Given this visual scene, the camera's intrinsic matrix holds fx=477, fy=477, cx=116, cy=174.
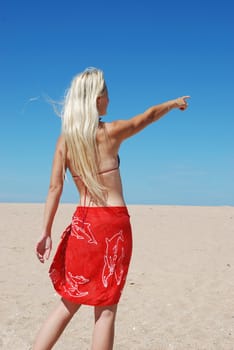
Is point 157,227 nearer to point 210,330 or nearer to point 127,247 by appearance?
point 210,330

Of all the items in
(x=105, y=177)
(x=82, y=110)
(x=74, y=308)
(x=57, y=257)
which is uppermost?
(x=82, y=110)

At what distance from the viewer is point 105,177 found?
3.00 metres

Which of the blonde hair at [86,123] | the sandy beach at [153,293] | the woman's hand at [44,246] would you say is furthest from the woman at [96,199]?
Answer: the sandy beach at [153,293]

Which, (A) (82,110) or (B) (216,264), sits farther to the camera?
(B) (216,264)

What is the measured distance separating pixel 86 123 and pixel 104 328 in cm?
129

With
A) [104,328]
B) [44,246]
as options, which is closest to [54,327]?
[104,328]

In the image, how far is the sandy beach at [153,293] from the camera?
4734mm

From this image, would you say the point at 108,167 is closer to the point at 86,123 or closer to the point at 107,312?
the point at 86,123

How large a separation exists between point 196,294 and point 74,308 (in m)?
3.67

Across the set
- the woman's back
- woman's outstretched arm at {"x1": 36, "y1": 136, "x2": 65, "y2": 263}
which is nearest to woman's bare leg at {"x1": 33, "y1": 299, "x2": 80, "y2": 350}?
woman's outstretched arm at {"x1": 36, "y1": 136, "x2": 65, "y2": 263}

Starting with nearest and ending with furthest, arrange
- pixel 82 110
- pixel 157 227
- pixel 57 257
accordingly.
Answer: pixel 82 110, pixel 57 257, pixel 157 227

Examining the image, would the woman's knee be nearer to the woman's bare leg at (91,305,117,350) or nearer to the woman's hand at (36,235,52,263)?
the woman's bare leg at (91,305,117,350)

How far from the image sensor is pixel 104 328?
9.82 ft

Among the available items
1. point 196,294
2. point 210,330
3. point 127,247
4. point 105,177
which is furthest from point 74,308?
point 196,294
